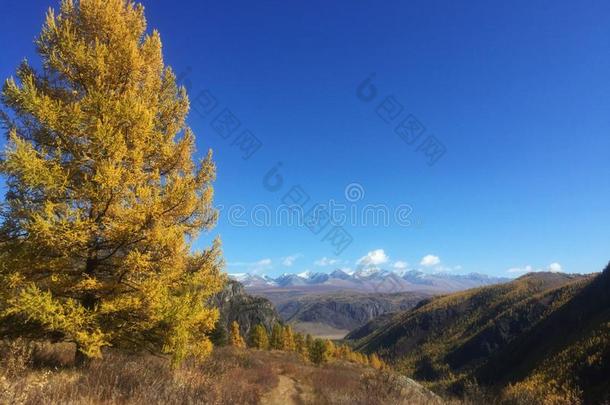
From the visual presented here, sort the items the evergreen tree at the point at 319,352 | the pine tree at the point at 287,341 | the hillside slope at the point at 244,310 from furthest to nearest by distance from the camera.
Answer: the hillside slope at the point at 244,310 → the pine tree at the point at 287,341 → the evergreen tree at the point at 319,352

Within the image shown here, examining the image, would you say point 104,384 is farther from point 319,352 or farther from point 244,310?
point 244,310

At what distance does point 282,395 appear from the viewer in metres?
13.6

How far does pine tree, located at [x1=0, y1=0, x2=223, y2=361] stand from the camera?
935 centimetres

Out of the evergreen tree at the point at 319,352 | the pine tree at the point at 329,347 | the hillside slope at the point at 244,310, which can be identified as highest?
the hillside slope at the point at 244,310

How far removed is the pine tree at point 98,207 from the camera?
9352 millimetres

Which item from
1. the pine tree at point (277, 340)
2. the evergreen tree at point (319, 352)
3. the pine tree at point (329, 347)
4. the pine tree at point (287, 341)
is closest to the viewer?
the evergreen tree at point (319, 352)

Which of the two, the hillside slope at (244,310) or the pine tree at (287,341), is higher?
the hillside slope at (244,310)

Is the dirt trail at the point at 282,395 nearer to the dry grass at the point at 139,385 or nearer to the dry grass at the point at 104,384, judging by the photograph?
the dry grass at the point at 139,385

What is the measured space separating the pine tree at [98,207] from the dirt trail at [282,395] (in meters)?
2.89

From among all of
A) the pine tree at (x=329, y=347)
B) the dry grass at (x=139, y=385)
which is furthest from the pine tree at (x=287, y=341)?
the dry grass at (x=139, y=385)

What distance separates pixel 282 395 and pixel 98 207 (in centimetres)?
841

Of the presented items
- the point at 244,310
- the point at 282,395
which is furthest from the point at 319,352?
the point at 244,310

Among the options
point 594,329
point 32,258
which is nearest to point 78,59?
point 32,258

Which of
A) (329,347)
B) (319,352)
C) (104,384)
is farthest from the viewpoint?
(329,347)
